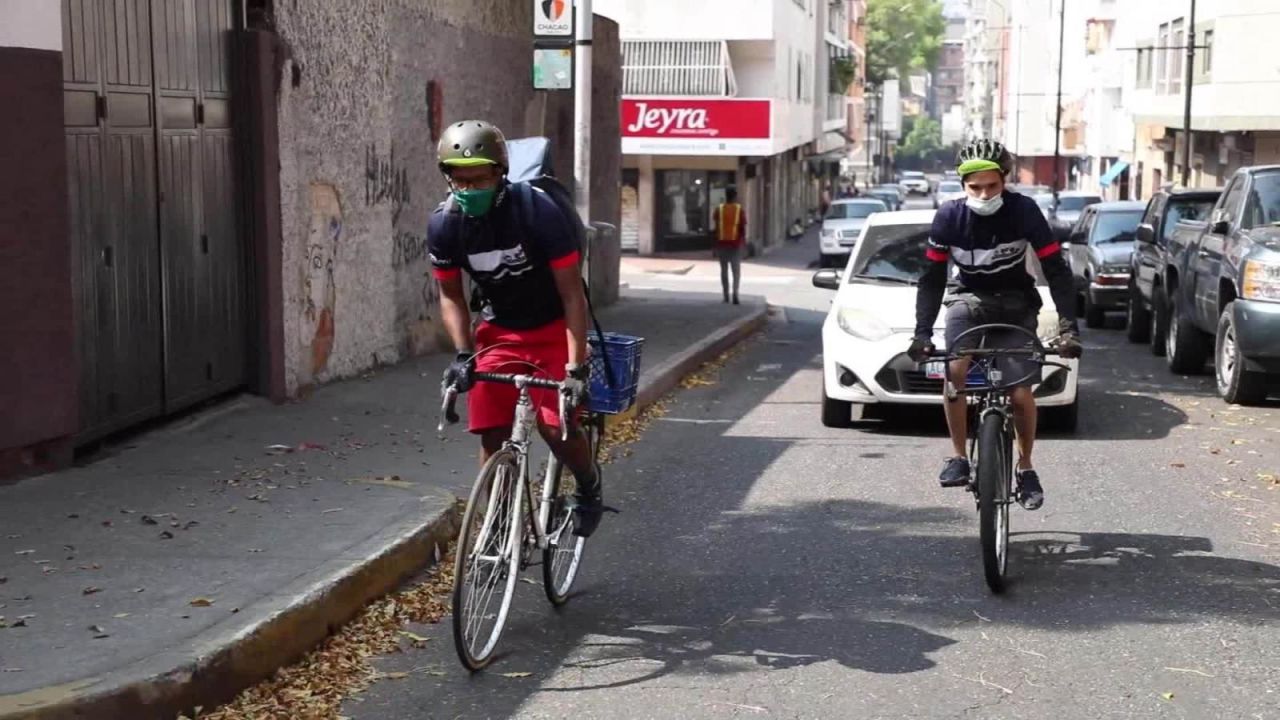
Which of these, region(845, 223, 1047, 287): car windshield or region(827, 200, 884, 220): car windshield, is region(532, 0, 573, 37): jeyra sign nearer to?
region(845, 223, 1047, 287): car windshield

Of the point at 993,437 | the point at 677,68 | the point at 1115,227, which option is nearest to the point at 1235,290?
the point at 993,437

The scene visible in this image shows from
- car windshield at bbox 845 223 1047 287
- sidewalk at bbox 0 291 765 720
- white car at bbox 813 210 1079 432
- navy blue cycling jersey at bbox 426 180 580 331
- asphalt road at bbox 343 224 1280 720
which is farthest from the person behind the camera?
car windshield at bbox 845 223 1047 287

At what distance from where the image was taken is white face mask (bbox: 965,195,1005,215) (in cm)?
759

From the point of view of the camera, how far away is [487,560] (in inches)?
236

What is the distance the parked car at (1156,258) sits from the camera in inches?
707

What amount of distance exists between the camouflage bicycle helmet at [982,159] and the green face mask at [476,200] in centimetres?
238

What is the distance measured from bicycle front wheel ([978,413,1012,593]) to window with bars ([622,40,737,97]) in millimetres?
36656

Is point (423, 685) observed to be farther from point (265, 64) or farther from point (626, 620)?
point (265, 64)

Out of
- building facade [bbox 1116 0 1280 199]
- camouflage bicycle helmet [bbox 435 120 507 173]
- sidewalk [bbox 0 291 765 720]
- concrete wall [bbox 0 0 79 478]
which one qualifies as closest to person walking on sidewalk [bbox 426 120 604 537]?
camouflage bicycle helmet [bbox 435 120 507 173]

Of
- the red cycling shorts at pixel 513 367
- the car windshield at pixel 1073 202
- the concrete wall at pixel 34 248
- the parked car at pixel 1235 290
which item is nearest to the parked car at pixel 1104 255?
the parked car at pixel 1235 290

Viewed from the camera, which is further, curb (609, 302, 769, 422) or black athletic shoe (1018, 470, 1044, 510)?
curb (609, 302, 769, 422)

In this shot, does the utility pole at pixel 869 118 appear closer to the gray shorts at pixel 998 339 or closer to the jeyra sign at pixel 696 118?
the jeyra sign at pixel 696 118

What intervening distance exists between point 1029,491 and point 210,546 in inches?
140

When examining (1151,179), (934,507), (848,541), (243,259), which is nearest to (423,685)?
(848,541)
